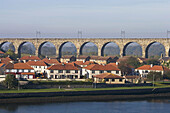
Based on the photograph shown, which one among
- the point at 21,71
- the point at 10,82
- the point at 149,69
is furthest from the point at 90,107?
the point at 149,69

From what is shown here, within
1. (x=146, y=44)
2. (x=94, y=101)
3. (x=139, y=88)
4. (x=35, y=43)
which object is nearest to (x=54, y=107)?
(x=94, y=101)

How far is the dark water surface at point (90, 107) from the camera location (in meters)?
53.4

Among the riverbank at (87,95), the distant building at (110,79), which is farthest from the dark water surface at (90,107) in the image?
the distant building at (110,79)

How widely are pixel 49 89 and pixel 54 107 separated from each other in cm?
1038

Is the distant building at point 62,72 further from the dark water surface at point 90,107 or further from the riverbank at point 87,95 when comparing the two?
the dark water surface at point 90,107

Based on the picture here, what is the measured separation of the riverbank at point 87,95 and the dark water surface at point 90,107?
6.59 ft

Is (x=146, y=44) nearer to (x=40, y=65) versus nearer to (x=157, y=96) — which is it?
(x=40, y=65)

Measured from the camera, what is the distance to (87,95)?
208ft

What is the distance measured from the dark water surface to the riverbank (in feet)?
6.59

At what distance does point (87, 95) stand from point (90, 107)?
721 centimetres

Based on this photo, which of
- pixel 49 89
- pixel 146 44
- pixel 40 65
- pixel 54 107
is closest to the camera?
pixel 54 107

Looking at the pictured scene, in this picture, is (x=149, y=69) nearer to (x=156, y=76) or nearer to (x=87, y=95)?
(x=156, y=76)

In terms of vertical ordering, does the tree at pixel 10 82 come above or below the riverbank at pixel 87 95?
above

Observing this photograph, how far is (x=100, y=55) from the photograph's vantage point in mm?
146625
